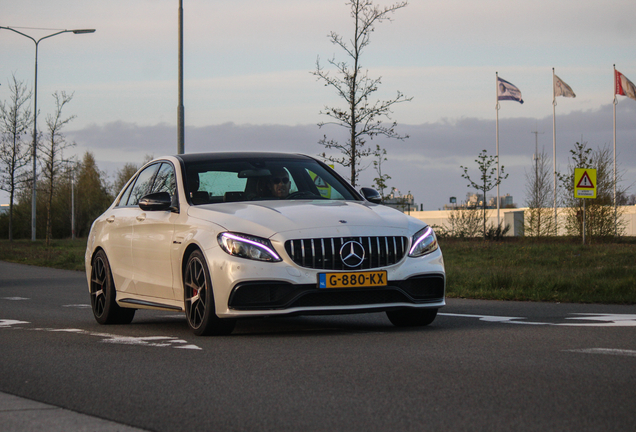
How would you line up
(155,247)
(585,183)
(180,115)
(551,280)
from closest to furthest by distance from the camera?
(155,247), (551,280), (180,115), (585,183)

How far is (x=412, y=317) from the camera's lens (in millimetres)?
8203

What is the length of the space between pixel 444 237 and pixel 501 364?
33802 millimetres

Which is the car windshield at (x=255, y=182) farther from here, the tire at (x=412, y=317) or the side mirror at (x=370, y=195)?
the tire at (x=412, y=317)

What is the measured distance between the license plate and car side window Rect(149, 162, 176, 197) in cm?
220

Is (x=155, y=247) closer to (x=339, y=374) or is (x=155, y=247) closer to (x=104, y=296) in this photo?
(x=104, y=296)

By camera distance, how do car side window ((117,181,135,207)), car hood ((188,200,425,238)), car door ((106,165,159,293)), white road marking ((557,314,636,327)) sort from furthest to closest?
car side window ((117,181,135,207)) → car door ((106,165,159,293)) → white road marking ((557,314,636,327)) → car hood ((188,200,425,238))

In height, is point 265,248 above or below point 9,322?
above

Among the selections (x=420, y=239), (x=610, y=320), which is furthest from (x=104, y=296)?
(x=610, y=320)

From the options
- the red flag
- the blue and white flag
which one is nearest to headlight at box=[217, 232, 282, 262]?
the blue and white flag

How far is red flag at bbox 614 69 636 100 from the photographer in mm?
52750

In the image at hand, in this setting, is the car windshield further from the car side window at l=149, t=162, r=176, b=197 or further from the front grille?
the front grille

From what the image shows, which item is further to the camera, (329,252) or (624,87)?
(624,87)

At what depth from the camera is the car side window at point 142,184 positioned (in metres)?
9.55

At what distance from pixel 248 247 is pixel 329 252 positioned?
673mm
